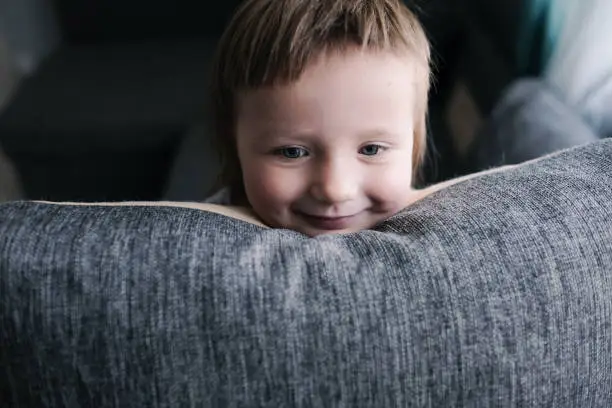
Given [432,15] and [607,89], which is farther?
[432,15]

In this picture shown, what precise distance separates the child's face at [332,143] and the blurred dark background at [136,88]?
0.47 meters

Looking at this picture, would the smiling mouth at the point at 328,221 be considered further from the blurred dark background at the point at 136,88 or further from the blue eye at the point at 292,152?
the blurred dark background at the point at 136,88

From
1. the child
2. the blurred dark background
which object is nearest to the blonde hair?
the child

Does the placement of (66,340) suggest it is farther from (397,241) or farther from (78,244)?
(397,241)

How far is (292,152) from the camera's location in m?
0.69

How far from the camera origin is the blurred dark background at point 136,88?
131cm

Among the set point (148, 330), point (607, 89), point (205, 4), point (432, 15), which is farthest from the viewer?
point (205, 4)

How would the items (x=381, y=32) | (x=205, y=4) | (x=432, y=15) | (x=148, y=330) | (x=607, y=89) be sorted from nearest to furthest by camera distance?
(x=148, y=330) → (x=381, y=32) → (x=607, y=89) → (x=432, y=15) → (x=205, y=4)

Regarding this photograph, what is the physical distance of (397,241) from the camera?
1.73ft

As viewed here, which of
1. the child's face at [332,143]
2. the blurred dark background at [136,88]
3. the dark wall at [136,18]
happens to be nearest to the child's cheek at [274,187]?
the child's face at [332,143]

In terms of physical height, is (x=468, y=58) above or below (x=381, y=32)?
below

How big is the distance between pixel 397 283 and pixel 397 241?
42 mm

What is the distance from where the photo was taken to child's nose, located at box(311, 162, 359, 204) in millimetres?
669

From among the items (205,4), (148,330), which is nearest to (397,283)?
(148,330)
